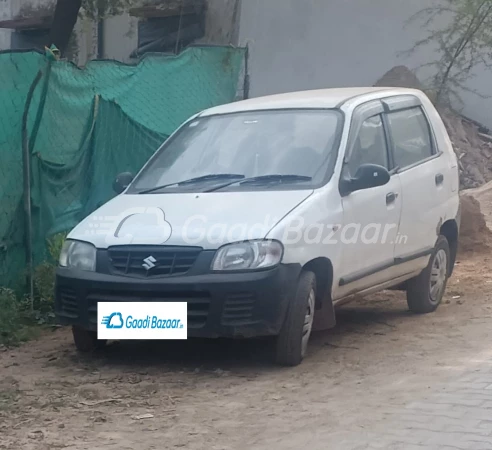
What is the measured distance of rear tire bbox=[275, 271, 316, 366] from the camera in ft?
20.8

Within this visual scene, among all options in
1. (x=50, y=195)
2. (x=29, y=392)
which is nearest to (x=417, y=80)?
(x=50, y=195)

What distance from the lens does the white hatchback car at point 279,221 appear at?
6211 mm

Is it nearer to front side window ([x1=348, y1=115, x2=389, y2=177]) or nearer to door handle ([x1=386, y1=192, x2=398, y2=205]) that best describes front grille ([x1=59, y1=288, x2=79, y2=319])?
front side window ([x1=348, y1=115, x2=389, y2=177])

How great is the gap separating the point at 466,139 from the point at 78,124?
9464 mm

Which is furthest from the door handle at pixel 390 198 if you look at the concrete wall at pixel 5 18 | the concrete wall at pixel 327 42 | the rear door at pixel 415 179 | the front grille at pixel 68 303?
the concrete wall at pixel 5 18

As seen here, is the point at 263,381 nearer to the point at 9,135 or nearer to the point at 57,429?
the point at 57,429

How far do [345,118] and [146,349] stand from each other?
88.2 inches

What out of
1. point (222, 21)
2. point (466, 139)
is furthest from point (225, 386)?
point (222, 21)

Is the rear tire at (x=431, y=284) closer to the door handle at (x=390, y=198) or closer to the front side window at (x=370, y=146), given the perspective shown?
the door handle at (x=390, y=198)

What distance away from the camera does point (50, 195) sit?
8711mm

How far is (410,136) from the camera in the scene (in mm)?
8125

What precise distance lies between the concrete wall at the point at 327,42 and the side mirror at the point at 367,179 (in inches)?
460

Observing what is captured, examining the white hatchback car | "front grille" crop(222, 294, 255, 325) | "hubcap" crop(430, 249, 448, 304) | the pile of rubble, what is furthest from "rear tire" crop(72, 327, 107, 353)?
the pile of rubble

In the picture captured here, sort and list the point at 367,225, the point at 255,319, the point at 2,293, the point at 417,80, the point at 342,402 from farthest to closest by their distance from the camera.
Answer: the point at 417,80 < the point at 2,293 < the point at 367,225 < the point at 255,319 < the point at 342,402
